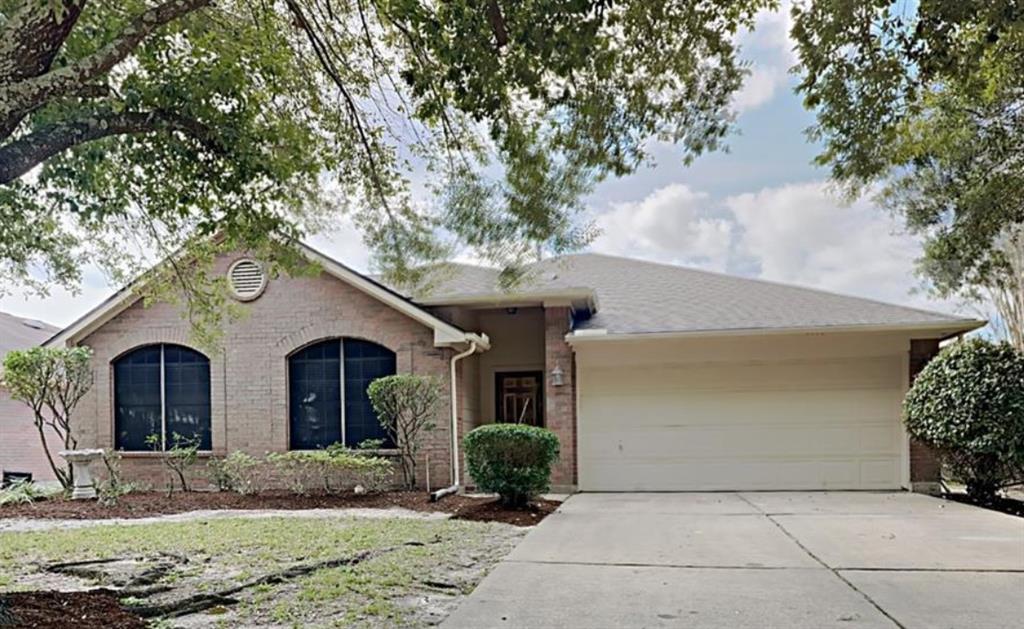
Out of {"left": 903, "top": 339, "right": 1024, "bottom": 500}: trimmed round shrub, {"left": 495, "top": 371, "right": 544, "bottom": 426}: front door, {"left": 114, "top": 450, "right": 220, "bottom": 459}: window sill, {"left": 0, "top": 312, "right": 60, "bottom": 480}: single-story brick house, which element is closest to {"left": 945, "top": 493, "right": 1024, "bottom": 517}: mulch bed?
{"left": 903, "top": 339, "right": 1024, "bottom": 500}: trimmed round shrub

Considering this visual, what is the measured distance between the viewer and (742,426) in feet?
40.9

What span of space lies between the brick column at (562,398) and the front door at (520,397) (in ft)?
5.29

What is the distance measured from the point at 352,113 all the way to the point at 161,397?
837 cm

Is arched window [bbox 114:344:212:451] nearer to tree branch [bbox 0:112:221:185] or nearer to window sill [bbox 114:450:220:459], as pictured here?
window sill [bbox 114:450:220:459]

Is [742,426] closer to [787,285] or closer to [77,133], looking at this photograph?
[787,285]

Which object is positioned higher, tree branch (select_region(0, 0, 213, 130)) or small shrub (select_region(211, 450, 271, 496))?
tree branch (select_region(0, 0, 213, 130))

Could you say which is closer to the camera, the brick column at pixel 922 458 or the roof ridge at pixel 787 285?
the brick column at pixel 922 458

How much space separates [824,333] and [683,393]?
2.51m

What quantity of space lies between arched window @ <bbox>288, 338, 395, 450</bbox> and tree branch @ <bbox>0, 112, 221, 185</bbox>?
7314mm

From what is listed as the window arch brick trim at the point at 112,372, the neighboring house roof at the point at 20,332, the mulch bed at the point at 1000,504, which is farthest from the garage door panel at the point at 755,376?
the neighboring house roof at the point at 20,332

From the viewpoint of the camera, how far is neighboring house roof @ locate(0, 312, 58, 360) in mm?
18672

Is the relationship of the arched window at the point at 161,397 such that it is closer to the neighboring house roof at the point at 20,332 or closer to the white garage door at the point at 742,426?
the white garage door at the point at 742,426

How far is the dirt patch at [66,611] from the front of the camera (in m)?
4.36

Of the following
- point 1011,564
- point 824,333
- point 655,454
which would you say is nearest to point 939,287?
point 824,333
